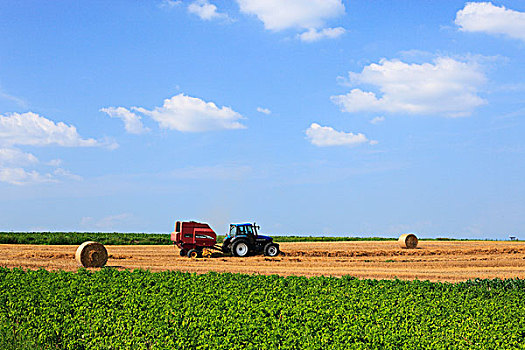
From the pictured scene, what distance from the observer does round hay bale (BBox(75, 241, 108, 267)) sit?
68.1 ft

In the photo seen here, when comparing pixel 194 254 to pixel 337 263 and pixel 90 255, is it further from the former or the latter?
pixel 337 263

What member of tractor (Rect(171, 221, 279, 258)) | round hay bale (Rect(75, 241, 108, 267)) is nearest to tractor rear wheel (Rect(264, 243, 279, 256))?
tractor (Rect(171, 221, 279, 258))

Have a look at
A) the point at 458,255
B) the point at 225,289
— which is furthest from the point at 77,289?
the point at 458,255

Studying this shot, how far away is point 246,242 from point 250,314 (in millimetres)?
17806

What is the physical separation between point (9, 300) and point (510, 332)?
363 inches

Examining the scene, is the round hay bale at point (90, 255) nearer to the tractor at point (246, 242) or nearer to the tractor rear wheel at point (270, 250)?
the tractor at point (246, 242)

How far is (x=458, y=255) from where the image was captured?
31.5m

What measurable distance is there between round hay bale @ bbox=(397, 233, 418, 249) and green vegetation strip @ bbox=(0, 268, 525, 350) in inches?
959

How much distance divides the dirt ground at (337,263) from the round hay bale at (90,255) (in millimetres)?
468

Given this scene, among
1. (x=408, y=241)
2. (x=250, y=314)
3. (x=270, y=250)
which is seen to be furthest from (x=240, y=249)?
(x=250, y=314)

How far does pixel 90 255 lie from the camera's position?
68.6ft

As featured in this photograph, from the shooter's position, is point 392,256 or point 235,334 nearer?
point 235,334

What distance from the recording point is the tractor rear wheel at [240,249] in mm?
25625

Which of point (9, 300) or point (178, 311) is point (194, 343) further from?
point (9, 300)
